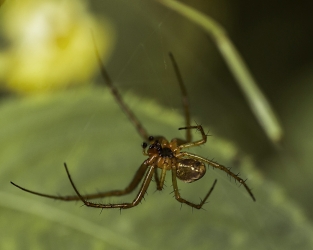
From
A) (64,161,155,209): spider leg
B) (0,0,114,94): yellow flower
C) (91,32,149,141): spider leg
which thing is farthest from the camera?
(0,0,114,94): yellow flower

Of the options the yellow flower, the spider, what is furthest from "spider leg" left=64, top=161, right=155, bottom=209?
the yellow flower

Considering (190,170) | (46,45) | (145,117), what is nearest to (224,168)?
(190,170)

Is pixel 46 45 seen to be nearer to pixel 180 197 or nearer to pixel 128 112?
pixel 128 112

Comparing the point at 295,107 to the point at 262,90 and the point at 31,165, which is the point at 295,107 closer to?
the point at 262,90

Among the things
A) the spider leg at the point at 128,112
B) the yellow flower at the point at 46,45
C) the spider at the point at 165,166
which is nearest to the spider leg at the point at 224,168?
the spider at the point at 165,166

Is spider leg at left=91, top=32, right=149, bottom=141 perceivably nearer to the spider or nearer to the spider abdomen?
the spider

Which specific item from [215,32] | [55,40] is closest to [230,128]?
[215,32]
